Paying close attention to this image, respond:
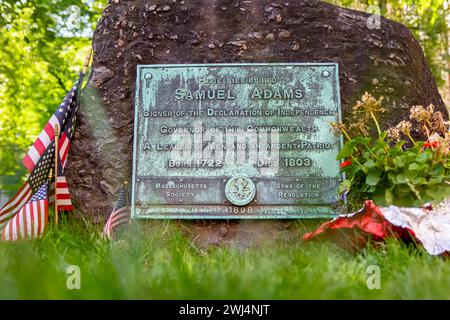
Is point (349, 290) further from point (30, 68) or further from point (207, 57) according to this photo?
point (30, 68)

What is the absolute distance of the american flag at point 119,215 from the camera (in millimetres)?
4059

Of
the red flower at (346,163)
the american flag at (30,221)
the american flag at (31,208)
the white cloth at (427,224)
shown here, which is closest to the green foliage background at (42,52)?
the american flag at (31,208)

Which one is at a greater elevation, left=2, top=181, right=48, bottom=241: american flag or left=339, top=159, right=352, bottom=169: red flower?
left=339, top=159, right=352, bottom=169: red flower

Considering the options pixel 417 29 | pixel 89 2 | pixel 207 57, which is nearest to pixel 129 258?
pixel 207 57

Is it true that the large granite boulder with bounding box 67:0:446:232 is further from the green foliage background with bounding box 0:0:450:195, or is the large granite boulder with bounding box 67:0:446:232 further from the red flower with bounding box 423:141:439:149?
the green foliage background with bounding box 0:0:450:195

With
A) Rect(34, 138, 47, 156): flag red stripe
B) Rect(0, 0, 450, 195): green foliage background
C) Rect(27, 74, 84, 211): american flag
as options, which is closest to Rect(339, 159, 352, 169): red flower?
Rect(27, 74, 84, 211): american flag

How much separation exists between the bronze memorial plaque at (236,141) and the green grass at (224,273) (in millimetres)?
668

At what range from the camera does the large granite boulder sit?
4625mm

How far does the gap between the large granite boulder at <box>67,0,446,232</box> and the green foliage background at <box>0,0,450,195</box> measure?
2.98 metres

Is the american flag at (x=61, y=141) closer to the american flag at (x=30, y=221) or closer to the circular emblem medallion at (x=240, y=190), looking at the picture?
the american flag at (x=30, y=221)

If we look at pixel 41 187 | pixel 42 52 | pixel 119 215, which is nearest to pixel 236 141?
pixel 119 215

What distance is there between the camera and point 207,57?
4.70 meters
